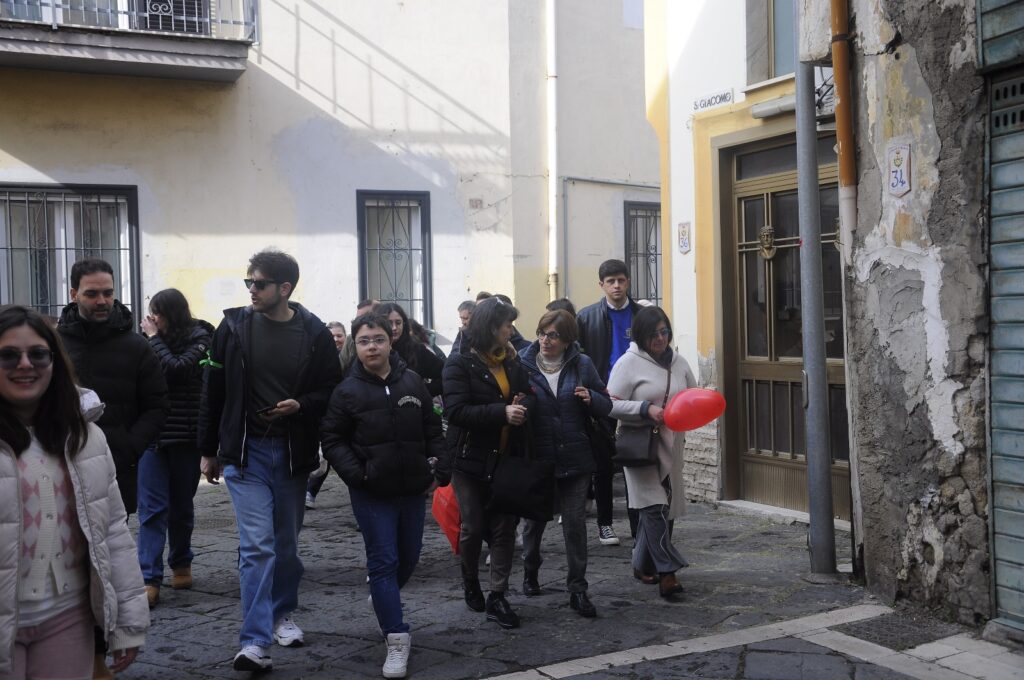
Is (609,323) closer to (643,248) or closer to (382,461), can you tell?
(382,461)

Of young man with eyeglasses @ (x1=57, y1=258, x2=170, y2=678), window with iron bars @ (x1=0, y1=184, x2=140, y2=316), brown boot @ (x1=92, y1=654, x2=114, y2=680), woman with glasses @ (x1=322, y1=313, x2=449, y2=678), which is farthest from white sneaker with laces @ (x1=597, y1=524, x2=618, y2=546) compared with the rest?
window with iron bars @ (x1=0, y1=184, x2=140, y2=316)

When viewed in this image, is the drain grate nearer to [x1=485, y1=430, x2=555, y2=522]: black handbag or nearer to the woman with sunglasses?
[x1=485, y1=430, x2=555, y2=522]: black handbag

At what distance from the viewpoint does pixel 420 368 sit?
26.5 ft

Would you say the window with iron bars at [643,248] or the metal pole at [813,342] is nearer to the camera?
the metal pole at [813,342]

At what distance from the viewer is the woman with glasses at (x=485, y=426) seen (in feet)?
19.3

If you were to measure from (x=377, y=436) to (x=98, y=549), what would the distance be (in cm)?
205

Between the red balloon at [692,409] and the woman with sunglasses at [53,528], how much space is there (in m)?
3.49

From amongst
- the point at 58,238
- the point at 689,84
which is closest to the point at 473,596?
the point at 689,84

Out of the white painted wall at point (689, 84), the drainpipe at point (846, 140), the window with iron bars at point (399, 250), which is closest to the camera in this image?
the drainpipe at point (846, 140)

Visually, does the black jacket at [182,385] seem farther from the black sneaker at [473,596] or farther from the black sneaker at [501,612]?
the black sneaker at [501,612]

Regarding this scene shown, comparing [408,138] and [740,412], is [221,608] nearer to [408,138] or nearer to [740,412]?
[740,412]

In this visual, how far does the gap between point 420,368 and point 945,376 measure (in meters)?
3.68

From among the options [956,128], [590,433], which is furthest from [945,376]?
[590,433]

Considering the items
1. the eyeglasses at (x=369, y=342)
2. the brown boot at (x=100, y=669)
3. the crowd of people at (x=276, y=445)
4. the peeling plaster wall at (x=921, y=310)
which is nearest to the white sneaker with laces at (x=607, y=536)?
the crowd of people at (x=276, y=445)
